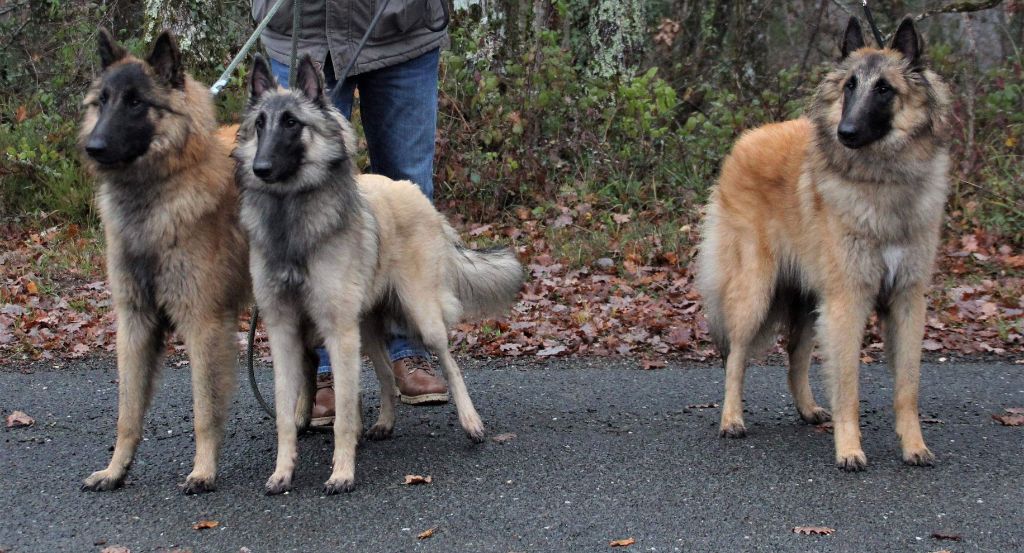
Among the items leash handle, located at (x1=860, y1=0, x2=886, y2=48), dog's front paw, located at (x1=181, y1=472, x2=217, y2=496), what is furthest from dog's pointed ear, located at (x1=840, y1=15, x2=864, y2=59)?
dog's front paw, located at (x1=181, y1=472, x2=217, y2=496)

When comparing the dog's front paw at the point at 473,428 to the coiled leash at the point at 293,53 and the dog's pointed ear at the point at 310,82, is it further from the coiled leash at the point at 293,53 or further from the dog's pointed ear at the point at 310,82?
the dog's pointed ear at the point at 310,82

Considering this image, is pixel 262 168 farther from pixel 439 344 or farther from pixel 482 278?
pixel 482 278

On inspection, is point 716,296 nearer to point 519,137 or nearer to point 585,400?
point 585,400

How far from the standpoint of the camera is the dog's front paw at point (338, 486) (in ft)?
12.9

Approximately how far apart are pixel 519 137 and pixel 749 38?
3.31m

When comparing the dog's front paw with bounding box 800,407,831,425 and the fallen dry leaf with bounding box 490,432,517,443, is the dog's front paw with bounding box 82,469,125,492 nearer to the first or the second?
the fallen dry leaf with bounding box 490,432,517,443

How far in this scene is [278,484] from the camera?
3.96 meters

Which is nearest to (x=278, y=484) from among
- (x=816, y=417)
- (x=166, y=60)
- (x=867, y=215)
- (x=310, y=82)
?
(x=310, y=82)

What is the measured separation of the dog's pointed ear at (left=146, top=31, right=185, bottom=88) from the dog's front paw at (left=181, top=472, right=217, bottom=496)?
1.57 meters

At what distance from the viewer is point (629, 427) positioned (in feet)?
15.5

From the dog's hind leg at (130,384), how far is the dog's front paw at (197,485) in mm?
298

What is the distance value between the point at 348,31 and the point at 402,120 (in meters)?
0.51

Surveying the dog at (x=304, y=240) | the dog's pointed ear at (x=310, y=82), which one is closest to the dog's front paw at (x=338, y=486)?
the dog at (x=304, y=240)

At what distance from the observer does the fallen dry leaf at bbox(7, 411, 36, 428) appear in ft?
16.3
